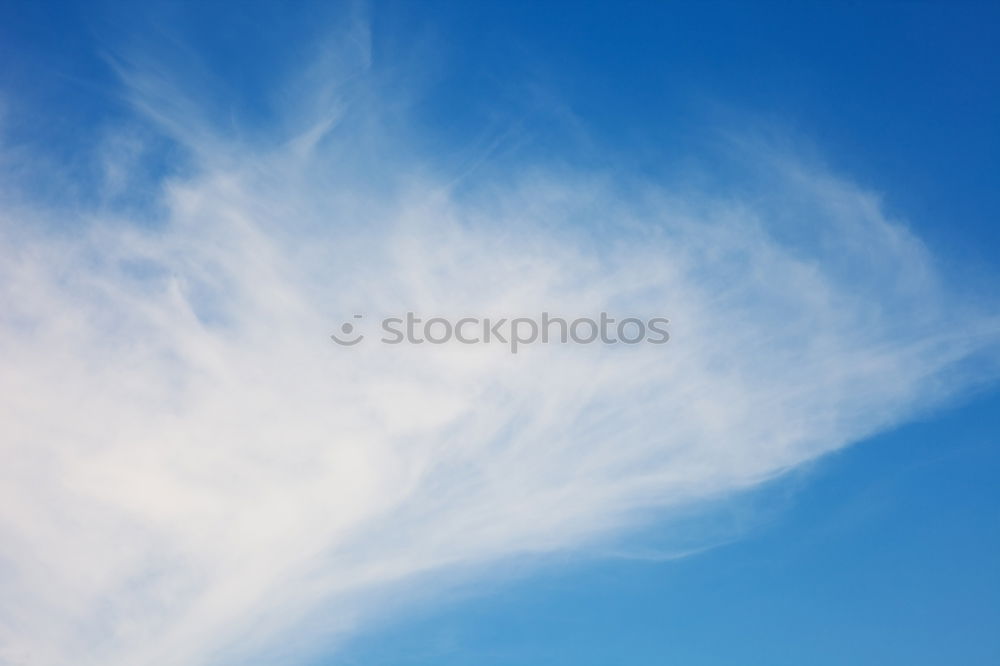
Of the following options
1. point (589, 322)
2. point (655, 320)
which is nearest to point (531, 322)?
point (589, 322)

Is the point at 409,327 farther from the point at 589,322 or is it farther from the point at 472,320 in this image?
the point at 589,322

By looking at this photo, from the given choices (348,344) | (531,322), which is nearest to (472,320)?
(531,322)

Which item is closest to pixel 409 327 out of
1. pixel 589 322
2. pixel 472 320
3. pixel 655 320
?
pixel 472 320

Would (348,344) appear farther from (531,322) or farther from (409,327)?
(531,322)

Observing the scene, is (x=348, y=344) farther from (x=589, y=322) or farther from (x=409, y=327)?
(x=589, y=322)

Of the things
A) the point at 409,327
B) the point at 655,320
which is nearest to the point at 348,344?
the point at 409,327

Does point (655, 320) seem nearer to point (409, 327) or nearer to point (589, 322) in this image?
point (589, 322)
